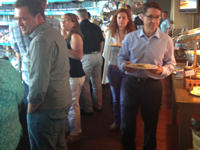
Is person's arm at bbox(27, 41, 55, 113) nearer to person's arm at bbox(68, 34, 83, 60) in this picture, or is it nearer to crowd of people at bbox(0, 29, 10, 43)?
person's arm at bbox(68, 34, 83, 60)

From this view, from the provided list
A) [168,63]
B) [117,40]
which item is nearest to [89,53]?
[117,40]

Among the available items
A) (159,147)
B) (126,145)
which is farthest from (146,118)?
(159,147)

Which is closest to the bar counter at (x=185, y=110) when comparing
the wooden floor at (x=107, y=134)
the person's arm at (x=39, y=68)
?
the wooden floor at (x=107, y=134)

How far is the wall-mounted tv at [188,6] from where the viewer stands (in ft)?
20.3

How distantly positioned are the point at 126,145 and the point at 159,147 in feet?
1.85

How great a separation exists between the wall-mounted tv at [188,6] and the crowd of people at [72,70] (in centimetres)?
430

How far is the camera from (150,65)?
174 cm

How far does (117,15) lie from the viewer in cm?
254

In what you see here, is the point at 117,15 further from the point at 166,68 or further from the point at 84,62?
the point at 166,68

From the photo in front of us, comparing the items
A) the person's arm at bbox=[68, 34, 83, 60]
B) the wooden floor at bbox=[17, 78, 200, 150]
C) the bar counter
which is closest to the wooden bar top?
the bar counter

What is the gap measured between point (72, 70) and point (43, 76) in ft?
3.57

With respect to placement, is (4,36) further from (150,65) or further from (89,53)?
(150,65)

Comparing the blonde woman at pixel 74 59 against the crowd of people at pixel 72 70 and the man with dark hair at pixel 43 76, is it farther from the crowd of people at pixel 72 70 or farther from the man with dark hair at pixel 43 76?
the man with dark hair at pixel 43 76

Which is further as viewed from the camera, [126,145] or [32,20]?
[126,145]
